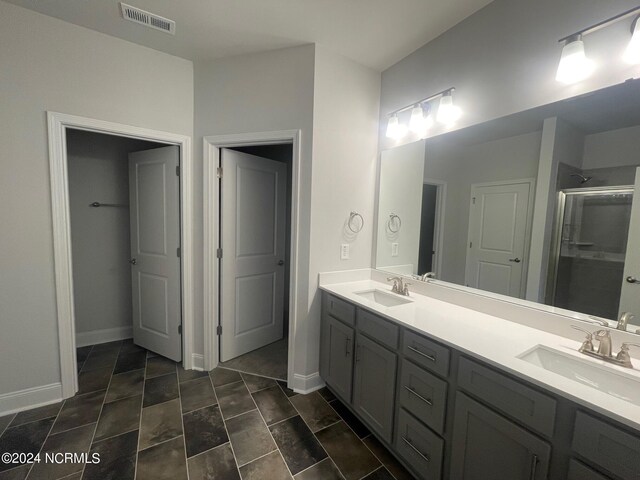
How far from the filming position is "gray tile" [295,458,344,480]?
1.43 m

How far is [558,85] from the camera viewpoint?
1.31m

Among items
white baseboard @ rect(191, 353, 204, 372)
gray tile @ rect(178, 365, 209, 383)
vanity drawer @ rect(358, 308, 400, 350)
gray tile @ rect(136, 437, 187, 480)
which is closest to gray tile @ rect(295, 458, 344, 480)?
gray tile @ rect(136, 437, 187, 480)

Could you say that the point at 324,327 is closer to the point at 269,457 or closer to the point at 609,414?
the point at 269,457

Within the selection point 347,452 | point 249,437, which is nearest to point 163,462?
point 249,437

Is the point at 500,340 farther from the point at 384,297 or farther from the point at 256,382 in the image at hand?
the point at 256,382

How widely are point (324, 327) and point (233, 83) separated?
2.11 meters

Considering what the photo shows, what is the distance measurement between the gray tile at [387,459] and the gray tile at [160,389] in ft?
4.83

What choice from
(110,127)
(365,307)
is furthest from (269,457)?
(110,127)

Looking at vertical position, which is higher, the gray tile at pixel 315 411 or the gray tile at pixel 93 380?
the gray tile at pixel 93 380

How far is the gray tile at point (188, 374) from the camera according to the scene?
2.27m

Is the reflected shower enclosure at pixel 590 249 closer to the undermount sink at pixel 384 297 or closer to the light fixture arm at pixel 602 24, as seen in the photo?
the light fixture arm at pixel 602 24

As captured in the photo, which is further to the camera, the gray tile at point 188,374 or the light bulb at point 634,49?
the gray tile at point 188,374

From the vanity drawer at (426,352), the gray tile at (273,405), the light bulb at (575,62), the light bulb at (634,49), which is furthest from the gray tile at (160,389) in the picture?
the light bulb at (634,49)

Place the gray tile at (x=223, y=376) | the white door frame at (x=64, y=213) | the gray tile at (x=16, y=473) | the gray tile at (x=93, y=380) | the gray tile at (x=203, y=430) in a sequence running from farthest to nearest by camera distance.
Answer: the gray tile at (x=223, y=376)
the gray tile at (x=93, y=380)
the white door frame at (x=64, y=213)
the gray tile at (x=203, y=430)
the gray tile at (x=16, y=473)
